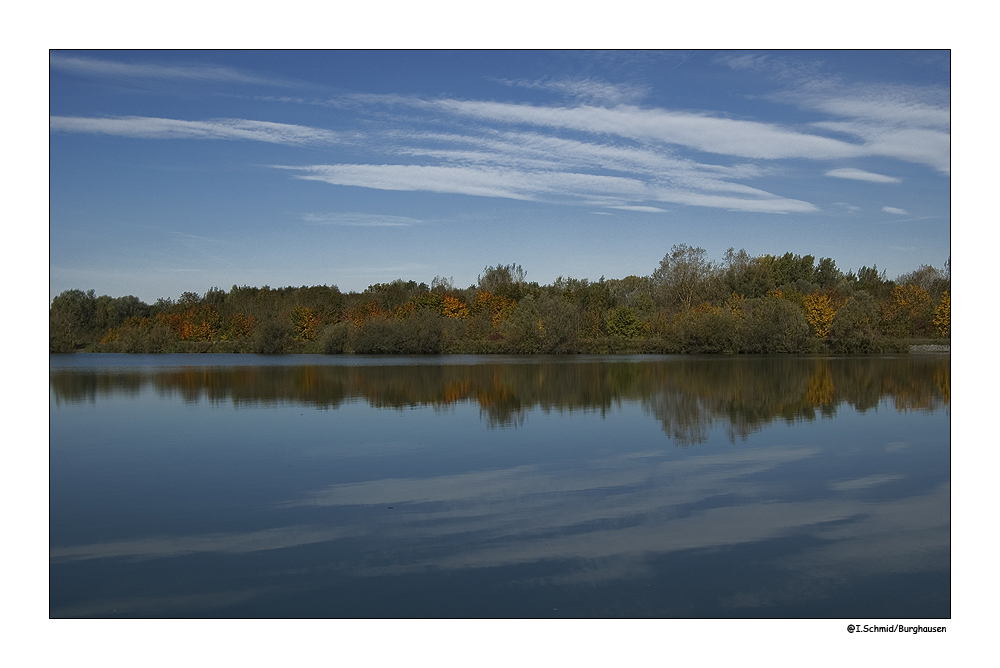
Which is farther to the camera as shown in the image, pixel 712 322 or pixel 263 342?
pixel 263 342

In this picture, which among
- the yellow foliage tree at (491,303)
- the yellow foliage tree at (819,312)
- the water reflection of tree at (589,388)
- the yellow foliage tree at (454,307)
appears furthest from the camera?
the yellow foliage tree at (454,307)

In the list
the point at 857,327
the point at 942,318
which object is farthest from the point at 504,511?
the point at 857,327

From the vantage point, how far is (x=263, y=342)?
43.6m

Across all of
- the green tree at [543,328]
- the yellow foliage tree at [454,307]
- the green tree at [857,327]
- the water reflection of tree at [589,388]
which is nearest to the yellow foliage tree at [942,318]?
the water reflection of tree at [589,388]

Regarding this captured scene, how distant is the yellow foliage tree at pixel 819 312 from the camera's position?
40531mm

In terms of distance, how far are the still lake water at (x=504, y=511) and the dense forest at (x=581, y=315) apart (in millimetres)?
25766

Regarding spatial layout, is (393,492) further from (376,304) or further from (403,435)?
(376,304)

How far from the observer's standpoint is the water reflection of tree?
1388cm

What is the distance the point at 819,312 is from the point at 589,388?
2743 cm

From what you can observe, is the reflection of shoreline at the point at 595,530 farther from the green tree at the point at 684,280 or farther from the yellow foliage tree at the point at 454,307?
the yellow foliage tree at the point at 454,307

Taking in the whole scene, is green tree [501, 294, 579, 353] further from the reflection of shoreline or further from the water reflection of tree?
the reflection of shoreline

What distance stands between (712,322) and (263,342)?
83.3 feet
